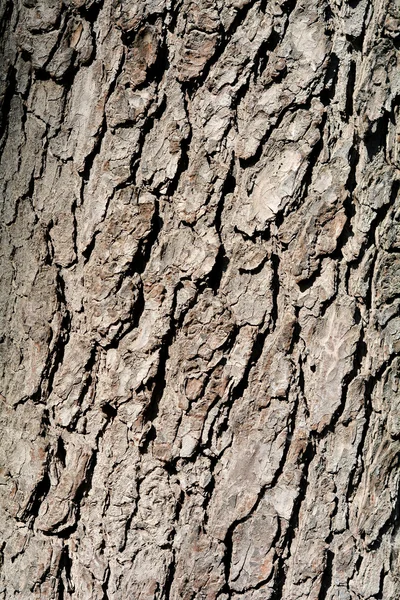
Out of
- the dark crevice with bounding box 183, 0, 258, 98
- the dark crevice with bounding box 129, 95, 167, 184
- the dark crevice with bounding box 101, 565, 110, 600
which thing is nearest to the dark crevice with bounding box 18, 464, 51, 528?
the dark crevice with bounding box 101, 565, 110, 600

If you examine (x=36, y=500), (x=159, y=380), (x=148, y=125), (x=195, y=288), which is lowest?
(x=36, y=500)

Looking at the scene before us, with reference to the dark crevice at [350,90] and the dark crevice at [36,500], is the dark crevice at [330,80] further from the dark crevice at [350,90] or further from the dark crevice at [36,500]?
the dark crevice at [36,500]

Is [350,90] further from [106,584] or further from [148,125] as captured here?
[106,584]

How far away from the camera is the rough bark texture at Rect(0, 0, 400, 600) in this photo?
3.68 ft

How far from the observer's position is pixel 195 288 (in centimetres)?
113

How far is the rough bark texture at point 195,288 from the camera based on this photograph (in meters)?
1.12

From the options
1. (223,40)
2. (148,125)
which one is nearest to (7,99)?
(148,125)

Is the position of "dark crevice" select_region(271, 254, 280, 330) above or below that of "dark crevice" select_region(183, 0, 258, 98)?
below

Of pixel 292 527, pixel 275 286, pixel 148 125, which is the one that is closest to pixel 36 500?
pixel 292 527

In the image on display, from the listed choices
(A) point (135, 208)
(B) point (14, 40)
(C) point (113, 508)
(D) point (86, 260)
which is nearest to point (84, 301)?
(D) point (86, 260)

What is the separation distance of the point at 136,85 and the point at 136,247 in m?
0.27

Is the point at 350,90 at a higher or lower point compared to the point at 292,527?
higher

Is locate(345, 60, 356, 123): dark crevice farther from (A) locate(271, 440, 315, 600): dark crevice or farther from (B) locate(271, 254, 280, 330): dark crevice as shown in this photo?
(A) locate(271, 440, 315, 600): dark crevice

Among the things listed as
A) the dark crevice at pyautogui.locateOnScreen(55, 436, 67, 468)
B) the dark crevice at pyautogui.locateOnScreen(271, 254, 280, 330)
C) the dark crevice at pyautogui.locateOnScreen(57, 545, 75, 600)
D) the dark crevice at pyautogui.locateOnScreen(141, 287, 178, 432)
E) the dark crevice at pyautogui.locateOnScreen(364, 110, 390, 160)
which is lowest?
the dark crevice at pyautogui.locateOnScreen(57, 545, 75, 600)
